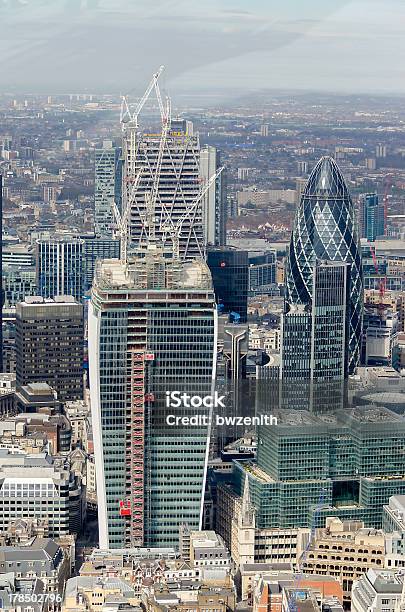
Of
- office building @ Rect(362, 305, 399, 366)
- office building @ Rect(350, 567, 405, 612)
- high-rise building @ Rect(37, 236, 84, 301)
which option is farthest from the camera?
high-rise building @ Rect(37, 236, 84, 301)

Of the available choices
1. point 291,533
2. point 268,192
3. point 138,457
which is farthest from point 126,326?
point 268,192

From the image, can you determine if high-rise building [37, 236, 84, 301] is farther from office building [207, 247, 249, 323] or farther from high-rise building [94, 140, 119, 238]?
office building [207, 247, 249, 323]

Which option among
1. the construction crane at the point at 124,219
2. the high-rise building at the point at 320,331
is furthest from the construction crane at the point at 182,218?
the high-rise building at the point at 320,331

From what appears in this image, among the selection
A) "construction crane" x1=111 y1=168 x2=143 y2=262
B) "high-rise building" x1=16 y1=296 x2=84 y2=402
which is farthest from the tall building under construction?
"high-rise building" x1=16 y1=296 x2=84 y2=402

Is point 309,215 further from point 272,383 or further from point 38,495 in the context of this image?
point 38,495

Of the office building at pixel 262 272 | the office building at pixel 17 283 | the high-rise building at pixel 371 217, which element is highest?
the high-rise building at pixel 371 217

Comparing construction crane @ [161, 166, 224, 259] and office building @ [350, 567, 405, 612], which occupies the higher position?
construction crane @ [161, 166, 224, 259]

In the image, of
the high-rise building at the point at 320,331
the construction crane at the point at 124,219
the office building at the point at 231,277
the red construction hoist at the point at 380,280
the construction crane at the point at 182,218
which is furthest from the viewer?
the red construction hoist at the point at 380,280

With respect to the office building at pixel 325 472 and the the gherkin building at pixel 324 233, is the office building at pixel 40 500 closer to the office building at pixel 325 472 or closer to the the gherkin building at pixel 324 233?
the office building at pixel 325 472
